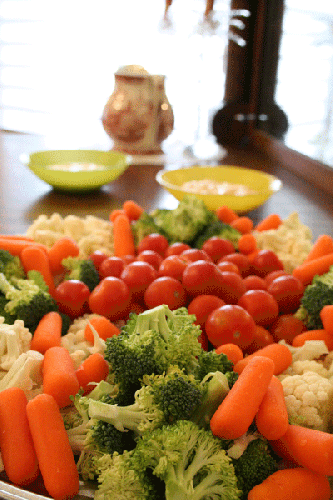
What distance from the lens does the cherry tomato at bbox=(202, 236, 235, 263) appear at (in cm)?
136

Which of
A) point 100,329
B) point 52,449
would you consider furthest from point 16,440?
point 100,329


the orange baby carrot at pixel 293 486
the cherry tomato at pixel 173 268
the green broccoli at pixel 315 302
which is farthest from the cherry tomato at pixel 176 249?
the orange baby carrot at pixel 293 486

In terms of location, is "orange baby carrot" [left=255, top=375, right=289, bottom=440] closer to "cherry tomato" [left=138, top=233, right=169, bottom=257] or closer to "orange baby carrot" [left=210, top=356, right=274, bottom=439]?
"orange baby carrot" [left=210, top=356, right=274, bottom=439]

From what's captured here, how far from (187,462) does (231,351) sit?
0.29 metres

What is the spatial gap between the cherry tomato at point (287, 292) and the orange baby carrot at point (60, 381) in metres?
0.54

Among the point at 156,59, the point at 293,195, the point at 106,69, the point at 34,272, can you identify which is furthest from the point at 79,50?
the point at 34,272

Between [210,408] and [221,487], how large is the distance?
0.38 ft

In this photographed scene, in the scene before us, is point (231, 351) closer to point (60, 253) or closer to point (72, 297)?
point (72, 297)

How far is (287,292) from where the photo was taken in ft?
3.90

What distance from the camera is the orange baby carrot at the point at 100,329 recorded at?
3.33 feet

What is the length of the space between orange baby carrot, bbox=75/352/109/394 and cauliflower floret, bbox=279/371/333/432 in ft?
1.06

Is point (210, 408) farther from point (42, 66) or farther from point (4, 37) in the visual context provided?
point (4, 37)

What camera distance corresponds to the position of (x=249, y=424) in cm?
71

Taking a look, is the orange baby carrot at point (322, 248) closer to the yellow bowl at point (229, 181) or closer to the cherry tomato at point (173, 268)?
the cherry tomato at point (173, 268)
